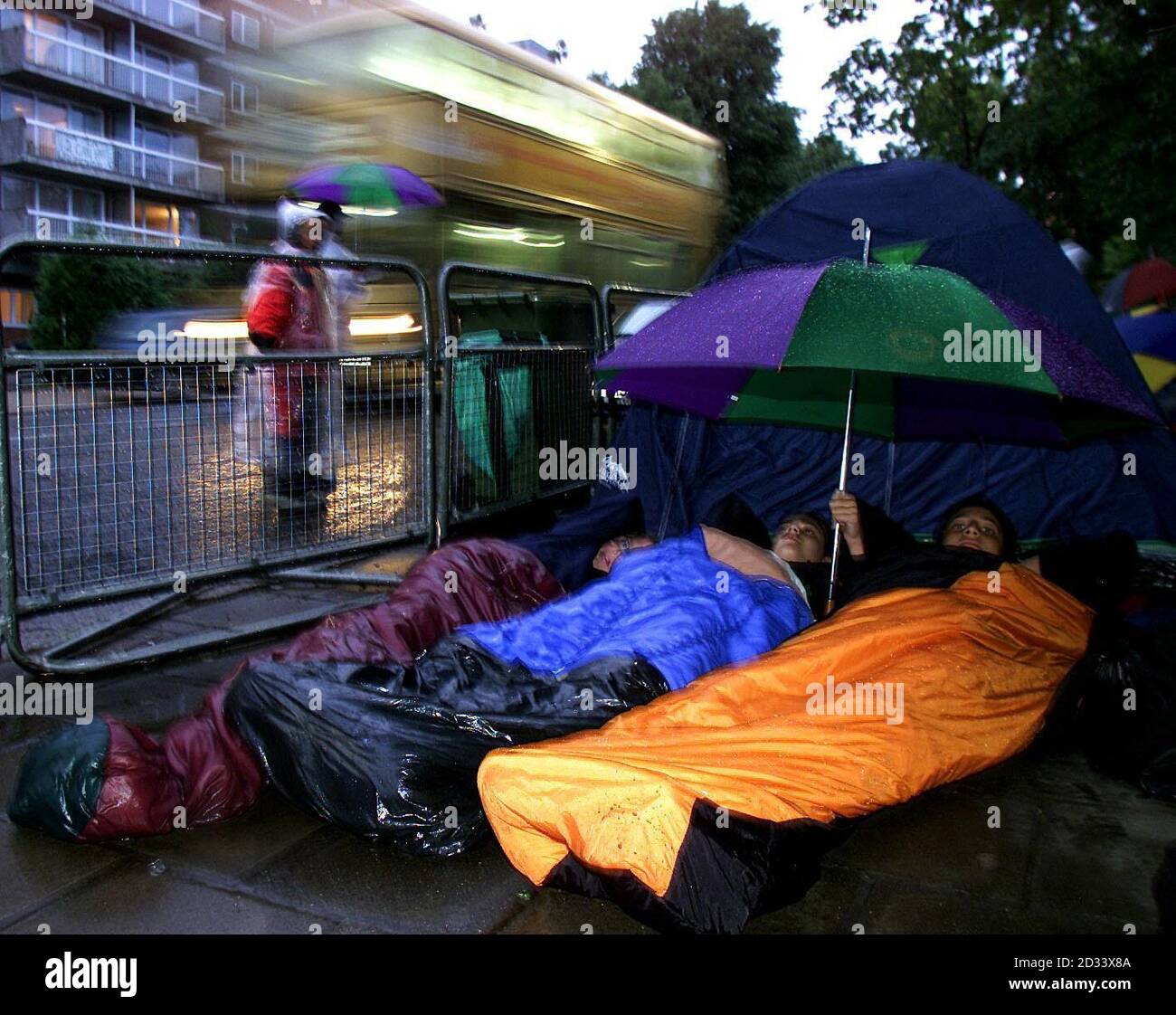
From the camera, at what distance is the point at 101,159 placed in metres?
27.5

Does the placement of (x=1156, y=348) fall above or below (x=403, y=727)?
above

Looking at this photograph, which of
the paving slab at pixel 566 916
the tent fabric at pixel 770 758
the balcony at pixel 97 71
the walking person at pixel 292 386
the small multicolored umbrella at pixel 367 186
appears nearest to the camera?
the tent fabric at pixel 770 758

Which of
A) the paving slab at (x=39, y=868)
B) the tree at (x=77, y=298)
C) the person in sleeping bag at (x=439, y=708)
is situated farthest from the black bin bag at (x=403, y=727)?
the tree at (x=77, y=298)

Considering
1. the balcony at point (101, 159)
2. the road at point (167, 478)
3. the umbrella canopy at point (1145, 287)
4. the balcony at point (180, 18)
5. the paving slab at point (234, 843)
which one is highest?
the balcony at point (180, 18)

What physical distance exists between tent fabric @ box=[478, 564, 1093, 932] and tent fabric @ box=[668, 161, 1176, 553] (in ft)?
6.46

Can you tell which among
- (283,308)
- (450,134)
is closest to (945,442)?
(283,308)

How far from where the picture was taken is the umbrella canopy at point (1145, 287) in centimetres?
659

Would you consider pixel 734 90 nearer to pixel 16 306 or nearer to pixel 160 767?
pixel 16 306

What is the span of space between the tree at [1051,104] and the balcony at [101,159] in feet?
49.2

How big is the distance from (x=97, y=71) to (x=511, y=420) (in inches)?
1084

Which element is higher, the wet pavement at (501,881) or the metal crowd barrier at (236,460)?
the metal crowd barrier at (236,460)

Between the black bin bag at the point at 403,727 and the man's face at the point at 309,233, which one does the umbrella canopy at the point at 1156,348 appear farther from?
the man's face at the point at 309,233

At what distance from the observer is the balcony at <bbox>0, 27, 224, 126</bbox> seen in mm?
25031
